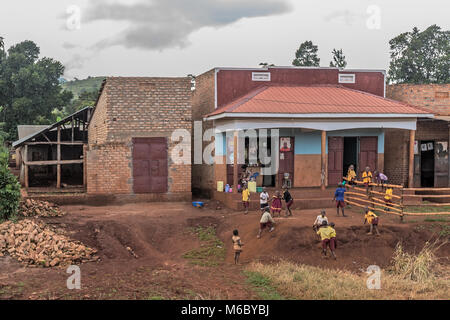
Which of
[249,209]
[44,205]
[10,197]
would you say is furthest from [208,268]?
[44,205]

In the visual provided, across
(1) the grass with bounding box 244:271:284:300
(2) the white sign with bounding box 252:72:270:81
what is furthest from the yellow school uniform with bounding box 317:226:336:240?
(2) the white sign with bounding box 252:72:270:81

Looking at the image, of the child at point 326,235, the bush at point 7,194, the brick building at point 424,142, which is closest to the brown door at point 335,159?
the brick building at point 424,142

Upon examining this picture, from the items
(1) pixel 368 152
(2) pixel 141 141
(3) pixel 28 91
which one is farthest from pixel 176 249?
(3) pixel 28 91

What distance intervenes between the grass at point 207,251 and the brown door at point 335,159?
7212mm

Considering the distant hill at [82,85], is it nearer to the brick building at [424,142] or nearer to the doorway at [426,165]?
the brick building at [424,142]

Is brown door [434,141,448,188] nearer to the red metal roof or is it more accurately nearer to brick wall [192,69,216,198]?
the red metal roof

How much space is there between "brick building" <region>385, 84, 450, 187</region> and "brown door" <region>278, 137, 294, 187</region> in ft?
18.3

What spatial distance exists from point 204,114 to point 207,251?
31.6ft

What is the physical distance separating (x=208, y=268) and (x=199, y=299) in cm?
278

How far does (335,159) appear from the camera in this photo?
2020cm

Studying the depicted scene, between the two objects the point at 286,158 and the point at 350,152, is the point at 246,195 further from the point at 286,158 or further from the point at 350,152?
the point at 350,152

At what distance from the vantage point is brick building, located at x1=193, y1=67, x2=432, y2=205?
18.0 m

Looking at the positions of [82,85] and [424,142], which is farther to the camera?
[82,85]

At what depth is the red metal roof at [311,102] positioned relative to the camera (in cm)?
1795
